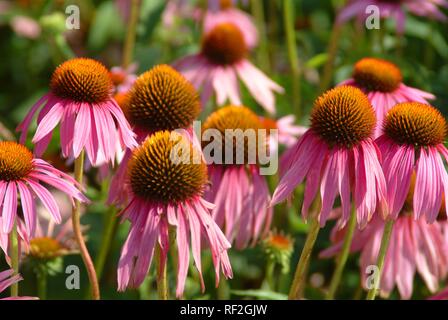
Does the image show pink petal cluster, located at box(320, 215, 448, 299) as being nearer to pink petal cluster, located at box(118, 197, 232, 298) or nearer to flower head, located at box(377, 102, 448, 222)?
flower head, located at box(377, 102, 448, 222)

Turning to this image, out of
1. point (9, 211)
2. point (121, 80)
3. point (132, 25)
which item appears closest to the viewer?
point (9, 211)

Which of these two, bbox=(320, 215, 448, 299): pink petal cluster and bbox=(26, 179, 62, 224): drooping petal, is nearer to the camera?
bbox=(26, 179, 62, 224): drooping petal

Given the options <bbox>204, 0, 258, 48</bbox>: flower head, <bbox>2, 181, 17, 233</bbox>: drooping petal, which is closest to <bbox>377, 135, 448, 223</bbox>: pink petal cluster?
<bbox>2, 181, 17, 233</bbox>: drooping petal

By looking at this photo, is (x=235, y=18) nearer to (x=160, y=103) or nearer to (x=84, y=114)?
(x=160, y=103)

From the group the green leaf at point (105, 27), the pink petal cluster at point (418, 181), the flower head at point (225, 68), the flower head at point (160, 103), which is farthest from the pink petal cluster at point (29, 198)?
the green leaf at point (105, 27)

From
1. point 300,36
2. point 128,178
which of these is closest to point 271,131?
point 128,178

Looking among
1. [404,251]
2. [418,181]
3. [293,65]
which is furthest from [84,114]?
[293,65]
